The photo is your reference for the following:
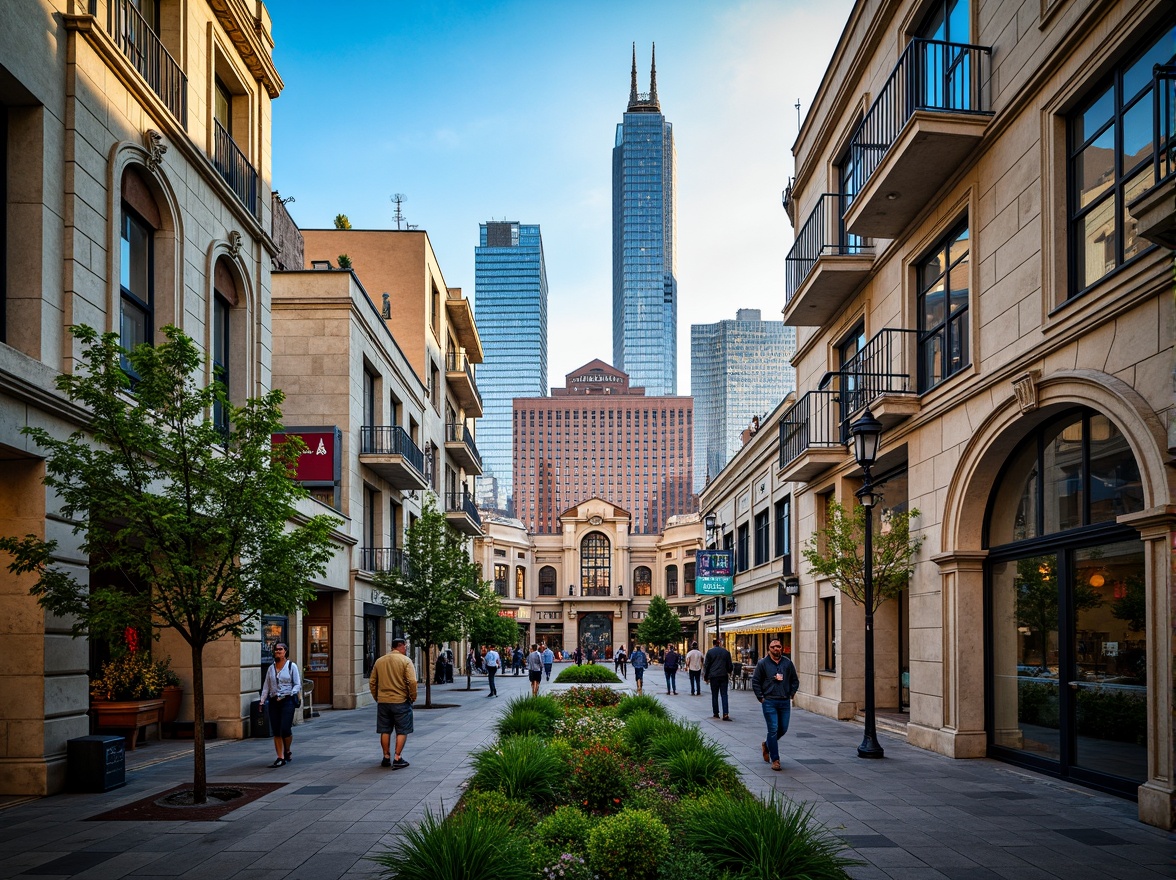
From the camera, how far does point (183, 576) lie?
34.4 feet

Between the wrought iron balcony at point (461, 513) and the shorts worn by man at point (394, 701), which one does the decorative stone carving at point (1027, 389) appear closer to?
the shorts worn by man at point (394, 701)

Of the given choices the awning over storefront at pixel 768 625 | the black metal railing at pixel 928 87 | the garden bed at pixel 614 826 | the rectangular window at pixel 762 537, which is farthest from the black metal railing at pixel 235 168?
the rectangular window at pixel 762 537

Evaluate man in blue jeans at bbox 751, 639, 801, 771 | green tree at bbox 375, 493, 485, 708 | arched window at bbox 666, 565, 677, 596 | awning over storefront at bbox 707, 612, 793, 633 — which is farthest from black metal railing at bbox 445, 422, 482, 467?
arched window at bbox 666, 565, 677, 596

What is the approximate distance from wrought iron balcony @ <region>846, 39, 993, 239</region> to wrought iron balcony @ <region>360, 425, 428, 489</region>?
16.1m

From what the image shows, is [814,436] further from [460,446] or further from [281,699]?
[460,446]

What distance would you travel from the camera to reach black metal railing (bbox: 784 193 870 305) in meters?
20.7

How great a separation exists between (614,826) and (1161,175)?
27.5ft

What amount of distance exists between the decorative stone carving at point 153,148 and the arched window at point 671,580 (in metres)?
76.4

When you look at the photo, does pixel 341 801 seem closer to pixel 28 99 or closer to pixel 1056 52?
pixel 28 99

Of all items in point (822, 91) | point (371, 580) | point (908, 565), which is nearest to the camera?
point (908, 565)

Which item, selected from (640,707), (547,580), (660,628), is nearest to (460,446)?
(660,628)

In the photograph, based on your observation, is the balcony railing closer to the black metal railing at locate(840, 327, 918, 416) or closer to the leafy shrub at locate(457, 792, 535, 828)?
the black metal railing at locate(840, 327, 918, 416)

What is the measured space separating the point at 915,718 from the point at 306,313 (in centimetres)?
1875

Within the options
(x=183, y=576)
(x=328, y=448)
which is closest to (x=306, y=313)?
(x=328, y=448)
